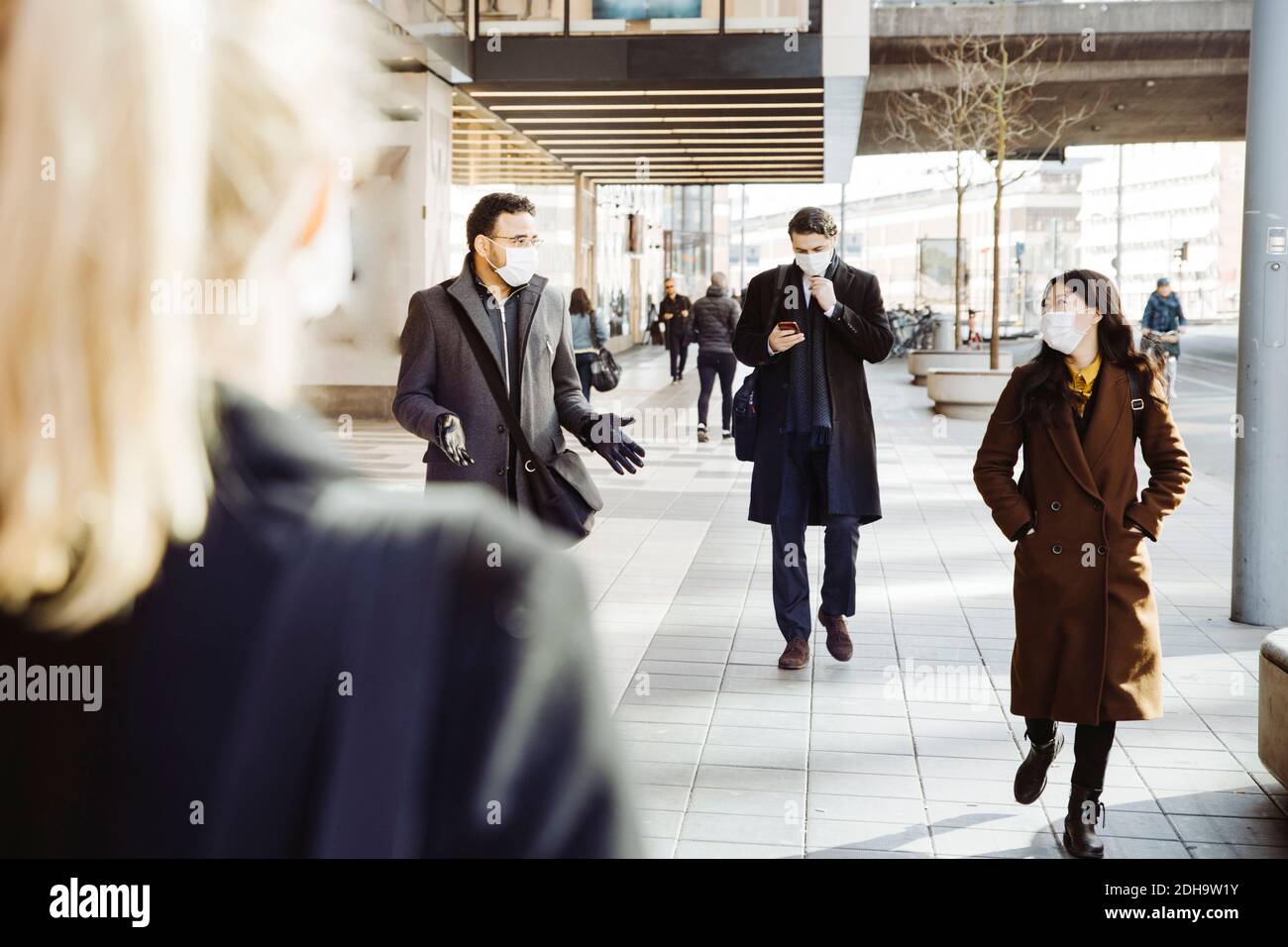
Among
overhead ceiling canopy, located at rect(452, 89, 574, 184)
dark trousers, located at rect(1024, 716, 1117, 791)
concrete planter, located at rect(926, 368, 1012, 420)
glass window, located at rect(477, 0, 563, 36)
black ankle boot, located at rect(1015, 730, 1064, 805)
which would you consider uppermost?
glass window, located at rect(477, 0, 563, 36)

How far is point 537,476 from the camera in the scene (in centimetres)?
486

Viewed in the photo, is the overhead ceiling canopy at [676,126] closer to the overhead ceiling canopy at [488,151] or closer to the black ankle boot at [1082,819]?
the overhead ceiling canopy at [488,151]

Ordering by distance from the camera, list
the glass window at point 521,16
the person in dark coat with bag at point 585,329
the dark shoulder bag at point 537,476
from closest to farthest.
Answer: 1. the dark shoulder bag at point 537,476
2. the person in dark coat with bag at point 585,329
3. the glass window at point 521,16

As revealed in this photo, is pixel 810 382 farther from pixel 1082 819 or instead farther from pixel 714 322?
pixel 714 322

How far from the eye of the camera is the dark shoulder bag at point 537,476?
484cm

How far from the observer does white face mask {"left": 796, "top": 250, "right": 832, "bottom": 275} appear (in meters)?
6.13

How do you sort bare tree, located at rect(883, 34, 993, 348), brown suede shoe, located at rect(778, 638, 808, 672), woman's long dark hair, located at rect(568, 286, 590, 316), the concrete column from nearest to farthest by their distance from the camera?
brown suede shoe, located at rect(778, 638, 808, 672) → the concrete column → woman's long dark hair, located at rect(568, 286, 590, 316) → bare tree, located at rect(883, 34, 993, 348)

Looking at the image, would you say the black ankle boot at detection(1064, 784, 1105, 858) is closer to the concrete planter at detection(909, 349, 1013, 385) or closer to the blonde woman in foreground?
the blonde woman in foreground

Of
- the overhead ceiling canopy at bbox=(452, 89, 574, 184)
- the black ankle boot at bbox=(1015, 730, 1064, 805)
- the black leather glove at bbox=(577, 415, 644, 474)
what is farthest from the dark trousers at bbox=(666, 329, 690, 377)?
the black ankle boot at bbox=(1015, 730, 1064, 805)

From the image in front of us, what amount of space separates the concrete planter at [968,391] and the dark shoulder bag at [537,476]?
14251mm

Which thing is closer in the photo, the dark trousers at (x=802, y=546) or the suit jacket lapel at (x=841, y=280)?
the dark trousers at (x=802, y=546)

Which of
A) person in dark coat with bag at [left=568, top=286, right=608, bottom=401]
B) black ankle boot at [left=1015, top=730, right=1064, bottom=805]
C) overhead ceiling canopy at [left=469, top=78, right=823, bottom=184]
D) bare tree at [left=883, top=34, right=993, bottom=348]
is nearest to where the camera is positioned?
black ankle boot at [left=1015, top=730, right=1064, bottom=805]

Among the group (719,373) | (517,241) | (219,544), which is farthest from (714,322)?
(219,544)

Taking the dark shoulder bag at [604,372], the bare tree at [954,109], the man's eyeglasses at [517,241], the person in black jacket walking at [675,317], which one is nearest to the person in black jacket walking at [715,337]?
the dark shoulder bag at [604,372]
